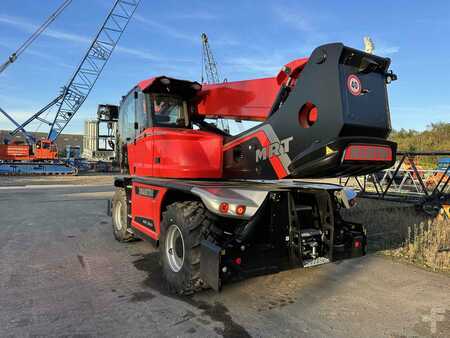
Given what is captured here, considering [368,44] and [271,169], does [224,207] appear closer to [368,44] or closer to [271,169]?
[271,169]

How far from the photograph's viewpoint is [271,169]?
3.87 metres

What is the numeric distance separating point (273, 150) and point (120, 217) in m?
4.19

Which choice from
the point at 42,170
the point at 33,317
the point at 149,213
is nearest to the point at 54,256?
the point at 149,213

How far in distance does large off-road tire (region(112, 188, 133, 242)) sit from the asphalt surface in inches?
23.2

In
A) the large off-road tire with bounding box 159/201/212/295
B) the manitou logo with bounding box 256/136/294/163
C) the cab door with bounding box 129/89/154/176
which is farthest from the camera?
the cab door with bounding box 129/89/154/176

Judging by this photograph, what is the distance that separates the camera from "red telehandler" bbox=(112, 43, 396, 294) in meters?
3.32

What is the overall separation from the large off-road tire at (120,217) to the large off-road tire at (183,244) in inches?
87.9

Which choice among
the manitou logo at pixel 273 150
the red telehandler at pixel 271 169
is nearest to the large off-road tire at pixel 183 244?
the red telehandler at pixel 271 169

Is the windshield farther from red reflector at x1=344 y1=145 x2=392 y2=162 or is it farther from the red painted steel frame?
red reflector at x1=344 y1=145 x2=392 y2=162

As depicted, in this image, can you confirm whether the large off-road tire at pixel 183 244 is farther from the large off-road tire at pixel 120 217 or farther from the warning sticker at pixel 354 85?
the large off-road tire at pixel 120 217

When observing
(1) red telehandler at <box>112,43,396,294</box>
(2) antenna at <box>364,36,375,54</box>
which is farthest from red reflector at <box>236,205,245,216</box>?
→ (2) antenna at <box>364,36,375,54</box>

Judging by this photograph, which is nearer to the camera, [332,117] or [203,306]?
[332,117]

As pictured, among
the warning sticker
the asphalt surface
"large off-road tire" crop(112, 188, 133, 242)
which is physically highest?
the warning sticker

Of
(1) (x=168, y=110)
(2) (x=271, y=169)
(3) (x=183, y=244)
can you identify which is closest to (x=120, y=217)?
(1) (x=168, y=110)
